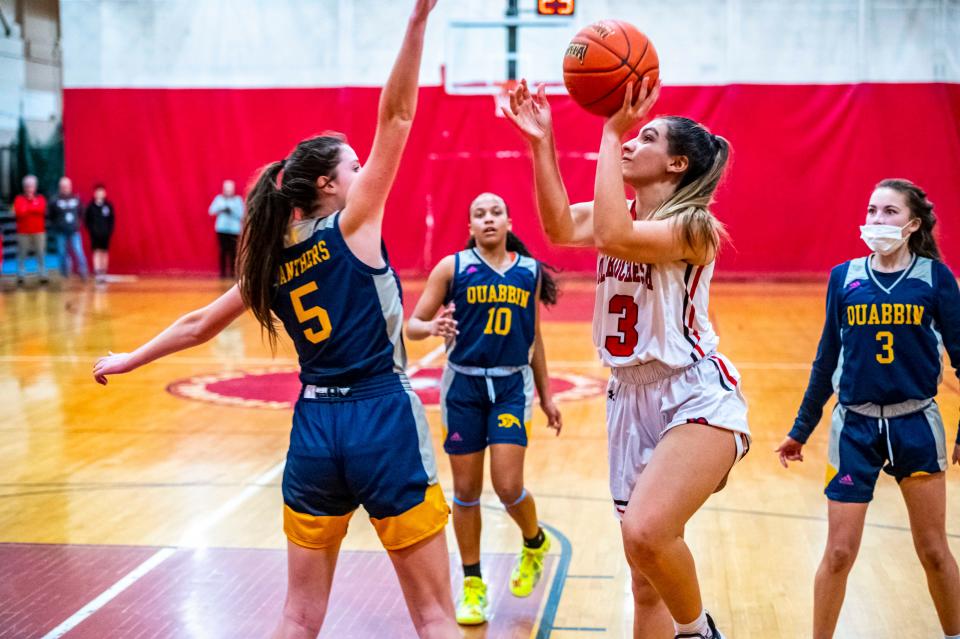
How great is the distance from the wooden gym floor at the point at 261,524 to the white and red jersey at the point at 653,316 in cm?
42

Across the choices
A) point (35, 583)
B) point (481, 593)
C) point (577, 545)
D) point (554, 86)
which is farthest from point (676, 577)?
point (554, 86)

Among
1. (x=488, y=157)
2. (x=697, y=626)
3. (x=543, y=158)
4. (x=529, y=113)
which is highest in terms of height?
(x=488, y=157)

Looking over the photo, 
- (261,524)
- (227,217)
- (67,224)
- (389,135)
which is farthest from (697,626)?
(67,224)

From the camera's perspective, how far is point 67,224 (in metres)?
20.8

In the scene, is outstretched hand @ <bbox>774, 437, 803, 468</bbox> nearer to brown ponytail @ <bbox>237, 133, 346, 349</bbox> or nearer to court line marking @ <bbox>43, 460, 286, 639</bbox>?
brown ponytail @ <bbox>237, 133, 346, 349</bbox>

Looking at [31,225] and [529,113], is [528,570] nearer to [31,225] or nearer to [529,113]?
[529,113]

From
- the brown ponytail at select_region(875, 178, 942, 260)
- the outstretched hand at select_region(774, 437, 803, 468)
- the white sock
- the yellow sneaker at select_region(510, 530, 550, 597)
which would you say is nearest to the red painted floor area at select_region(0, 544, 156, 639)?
the yellow sneaker at select_region(510, 530, 550, 597)

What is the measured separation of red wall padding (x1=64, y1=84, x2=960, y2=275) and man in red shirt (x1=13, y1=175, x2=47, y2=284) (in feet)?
6.84

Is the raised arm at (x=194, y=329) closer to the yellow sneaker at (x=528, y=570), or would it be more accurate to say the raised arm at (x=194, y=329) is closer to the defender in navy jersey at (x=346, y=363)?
the defender in navy jersey at (x=346, y=363)

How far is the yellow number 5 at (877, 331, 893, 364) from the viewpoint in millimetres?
4281

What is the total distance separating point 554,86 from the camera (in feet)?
63.2

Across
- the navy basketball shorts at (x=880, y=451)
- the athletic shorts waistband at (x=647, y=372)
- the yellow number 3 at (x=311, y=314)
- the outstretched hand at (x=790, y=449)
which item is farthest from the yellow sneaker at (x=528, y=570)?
the yellow number 3 at (x=311, y=314)

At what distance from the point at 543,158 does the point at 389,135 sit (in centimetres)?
66

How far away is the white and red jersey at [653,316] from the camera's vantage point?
366 cm
